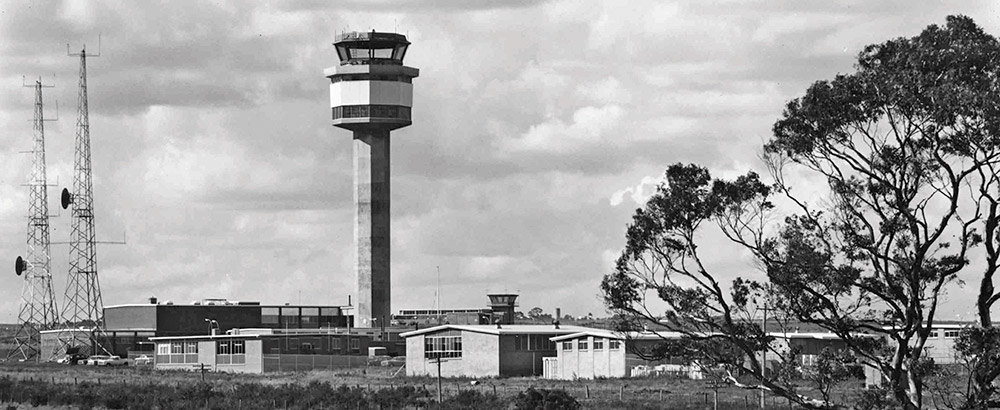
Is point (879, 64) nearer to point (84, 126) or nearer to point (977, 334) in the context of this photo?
point (977, 334)

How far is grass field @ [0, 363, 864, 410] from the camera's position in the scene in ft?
260

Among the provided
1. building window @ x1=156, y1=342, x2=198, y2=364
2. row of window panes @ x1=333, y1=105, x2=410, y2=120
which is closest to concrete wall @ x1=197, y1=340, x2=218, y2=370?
building window @ x1=156, y1=342, x2=198, y2=364

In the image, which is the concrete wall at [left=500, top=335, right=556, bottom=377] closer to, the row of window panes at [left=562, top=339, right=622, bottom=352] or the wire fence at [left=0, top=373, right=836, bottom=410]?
the row of window panes at [left=562, top=339, right=622, bottom=352]

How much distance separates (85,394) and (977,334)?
181 feet

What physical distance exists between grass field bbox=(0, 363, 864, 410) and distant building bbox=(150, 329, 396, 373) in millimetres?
3132

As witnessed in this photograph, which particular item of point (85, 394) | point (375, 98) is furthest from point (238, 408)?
point (375, 98)

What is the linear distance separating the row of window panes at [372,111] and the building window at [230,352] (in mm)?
61259

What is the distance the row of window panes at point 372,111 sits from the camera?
188 m

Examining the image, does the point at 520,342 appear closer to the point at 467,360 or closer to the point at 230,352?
the point at 467,360

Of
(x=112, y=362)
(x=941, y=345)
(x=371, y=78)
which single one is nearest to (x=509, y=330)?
(x=941, y=345)

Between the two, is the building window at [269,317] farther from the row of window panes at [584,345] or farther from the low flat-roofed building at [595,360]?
the row of window panes at [584,345]

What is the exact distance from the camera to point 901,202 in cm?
4800

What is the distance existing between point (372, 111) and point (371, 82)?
12.0ft

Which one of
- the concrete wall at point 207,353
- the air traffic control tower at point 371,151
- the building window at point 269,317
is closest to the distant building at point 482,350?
the concrete wall at point 207,353
